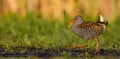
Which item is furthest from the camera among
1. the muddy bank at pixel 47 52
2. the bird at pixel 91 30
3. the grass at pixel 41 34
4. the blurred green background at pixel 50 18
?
the blurred green background at pixel 50 18

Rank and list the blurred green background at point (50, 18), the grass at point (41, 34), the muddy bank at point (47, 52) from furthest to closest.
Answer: the blurred green background at point (50, 18) < the grass at point (41, 34) < the muddy bank at point (47, 52)

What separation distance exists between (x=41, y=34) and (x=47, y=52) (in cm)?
208

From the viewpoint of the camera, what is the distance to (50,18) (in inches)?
533

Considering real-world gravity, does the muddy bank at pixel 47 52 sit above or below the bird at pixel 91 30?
below

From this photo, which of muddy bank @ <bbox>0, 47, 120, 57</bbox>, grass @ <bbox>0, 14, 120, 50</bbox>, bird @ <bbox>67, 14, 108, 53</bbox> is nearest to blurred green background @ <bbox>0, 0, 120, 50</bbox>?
grass @ <bbox>0, 14, 120, 50</bbox>

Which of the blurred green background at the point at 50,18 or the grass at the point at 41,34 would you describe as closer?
the grass at the point at 41,34

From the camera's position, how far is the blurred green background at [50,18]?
11094mm

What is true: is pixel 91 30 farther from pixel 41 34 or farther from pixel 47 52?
pixel 41 34

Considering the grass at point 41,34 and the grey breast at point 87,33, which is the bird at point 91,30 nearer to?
the grey breast at point 87,33

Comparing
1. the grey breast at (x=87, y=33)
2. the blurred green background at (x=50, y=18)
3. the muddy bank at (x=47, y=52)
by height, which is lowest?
the muddy bank at (x=47, y=52)

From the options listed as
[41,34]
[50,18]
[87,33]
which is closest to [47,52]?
[87,33]

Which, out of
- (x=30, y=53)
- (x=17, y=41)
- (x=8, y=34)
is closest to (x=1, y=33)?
(x=8, y=34)

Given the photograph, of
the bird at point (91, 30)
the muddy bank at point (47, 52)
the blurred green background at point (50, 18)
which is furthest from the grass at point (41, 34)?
the bird at point (91, 30)

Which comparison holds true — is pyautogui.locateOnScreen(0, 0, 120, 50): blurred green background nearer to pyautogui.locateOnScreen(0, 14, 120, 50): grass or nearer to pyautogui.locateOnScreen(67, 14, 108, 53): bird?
pyautogui.locateOnScreen(0, 14, 120, 50): grass
